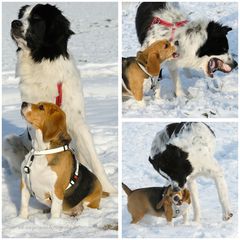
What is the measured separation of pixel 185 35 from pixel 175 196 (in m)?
1.60

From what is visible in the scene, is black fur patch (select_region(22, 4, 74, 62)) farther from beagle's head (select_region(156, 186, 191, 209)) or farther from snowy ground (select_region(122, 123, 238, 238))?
beagle's head (select_region(156, 186, 191, 209))

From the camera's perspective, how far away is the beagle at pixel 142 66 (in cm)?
511

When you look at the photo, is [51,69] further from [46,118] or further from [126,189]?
[126,189]

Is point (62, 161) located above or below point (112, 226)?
above

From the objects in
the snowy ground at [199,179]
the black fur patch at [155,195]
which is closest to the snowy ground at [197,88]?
the snowy ground at [199,179]

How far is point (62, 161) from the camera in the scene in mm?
4586

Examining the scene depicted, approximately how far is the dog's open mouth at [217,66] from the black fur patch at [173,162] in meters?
1.09

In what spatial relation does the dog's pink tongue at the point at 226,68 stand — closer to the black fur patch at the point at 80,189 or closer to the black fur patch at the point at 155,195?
the black fur patch at the point at 155,195

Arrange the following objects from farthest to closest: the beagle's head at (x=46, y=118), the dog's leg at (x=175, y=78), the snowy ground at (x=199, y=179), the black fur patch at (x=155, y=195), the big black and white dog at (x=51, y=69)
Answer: the dog's leg at (x=175, y=78), the black fur patch at (x=155, y=195), the big black and white dog at (x=51, y=69), the snowy ground at (x=199, y=179), the beagle's head at (x=46, y=118)

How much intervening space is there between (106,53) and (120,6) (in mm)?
4128

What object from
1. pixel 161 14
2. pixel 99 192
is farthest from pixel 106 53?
pixel 99 192

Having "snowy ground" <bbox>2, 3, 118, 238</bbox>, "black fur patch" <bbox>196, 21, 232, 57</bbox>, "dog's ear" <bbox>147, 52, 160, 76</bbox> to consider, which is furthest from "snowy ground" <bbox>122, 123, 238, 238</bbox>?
"black fur patch" <bbox>196, 21, 232, 57</bbox>

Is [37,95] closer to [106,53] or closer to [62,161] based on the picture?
[62,161]

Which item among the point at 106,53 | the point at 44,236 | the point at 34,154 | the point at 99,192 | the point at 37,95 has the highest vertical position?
the point at 106,53
